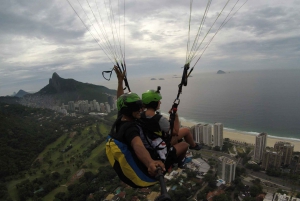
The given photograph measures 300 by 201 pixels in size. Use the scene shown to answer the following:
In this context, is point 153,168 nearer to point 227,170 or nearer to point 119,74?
point 119,74

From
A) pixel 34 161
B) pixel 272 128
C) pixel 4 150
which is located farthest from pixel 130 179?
pixel 272 128

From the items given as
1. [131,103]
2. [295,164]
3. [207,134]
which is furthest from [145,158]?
[207,134]

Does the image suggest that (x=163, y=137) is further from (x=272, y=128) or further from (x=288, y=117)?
(x=288, y=117)

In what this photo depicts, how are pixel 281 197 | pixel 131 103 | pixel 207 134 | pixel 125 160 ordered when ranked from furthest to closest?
pixel 207 134 < pixel 281 197 < pixel 131 103 < pixel 125 160

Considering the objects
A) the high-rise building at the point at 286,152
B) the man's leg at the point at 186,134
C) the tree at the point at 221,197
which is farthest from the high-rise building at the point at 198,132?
the man's leg at the point at 186,134

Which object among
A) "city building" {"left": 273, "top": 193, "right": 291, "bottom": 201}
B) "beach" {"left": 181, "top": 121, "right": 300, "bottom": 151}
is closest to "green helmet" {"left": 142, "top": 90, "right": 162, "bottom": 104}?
"city building" {"left": 273, "top": 193, "right": 291, "bottom": 201}

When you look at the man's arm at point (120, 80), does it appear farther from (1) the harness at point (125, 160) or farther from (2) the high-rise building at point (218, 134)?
(2) the high-rise building at point (218, 134)
